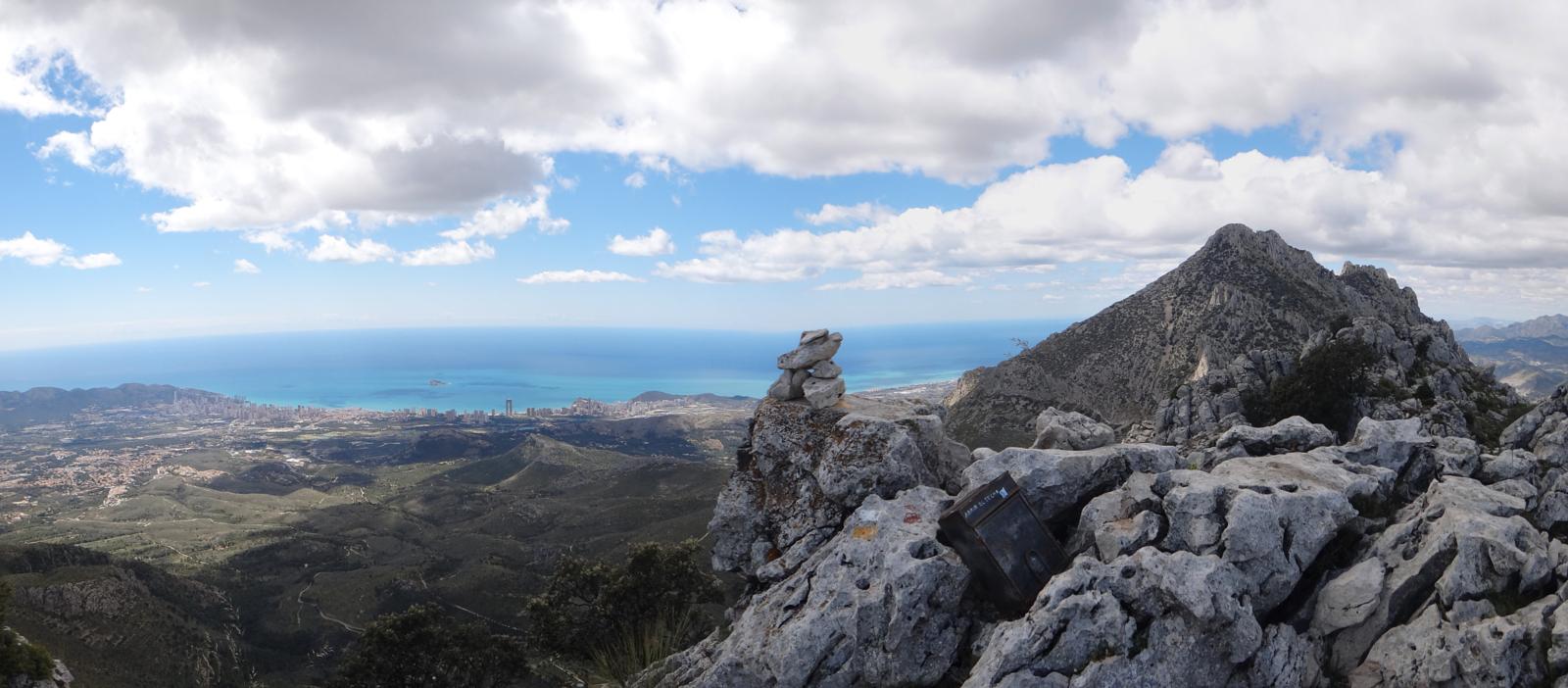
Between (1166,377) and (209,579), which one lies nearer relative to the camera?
(1166,377)

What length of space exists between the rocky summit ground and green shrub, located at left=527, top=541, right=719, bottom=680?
527cm

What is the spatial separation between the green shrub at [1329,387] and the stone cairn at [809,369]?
110 feet

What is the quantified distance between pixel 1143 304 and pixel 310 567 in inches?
4715

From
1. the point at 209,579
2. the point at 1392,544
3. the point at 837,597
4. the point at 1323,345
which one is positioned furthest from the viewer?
the point at 209,579

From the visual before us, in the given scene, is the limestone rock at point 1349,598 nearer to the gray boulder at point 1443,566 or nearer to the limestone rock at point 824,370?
the gray boulder at point 1443,566

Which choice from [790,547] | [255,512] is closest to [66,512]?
[255,512]

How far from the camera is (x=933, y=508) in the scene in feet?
65.3

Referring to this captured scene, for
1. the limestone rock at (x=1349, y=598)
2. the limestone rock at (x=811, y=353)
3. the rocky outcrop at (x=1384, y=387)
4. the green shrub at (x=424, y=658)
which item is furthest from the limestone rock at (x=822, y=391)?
the rocky outcrop at (x=1384, y=387)

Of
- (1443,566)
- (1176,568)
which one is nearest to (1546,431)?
(1443,566)

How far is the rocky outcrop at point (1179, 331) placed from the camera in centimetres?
7919

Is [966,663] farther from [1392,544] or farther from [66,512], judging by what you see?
[66,512]

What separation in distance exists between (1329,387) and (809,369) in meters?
35.4

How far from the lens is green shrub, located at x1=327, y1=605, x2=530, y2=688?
26.5 m

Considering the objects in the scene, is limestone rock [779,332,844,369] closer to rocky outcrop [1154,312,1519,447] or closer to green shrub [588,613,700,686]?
green shrub [588,613,700,686]
